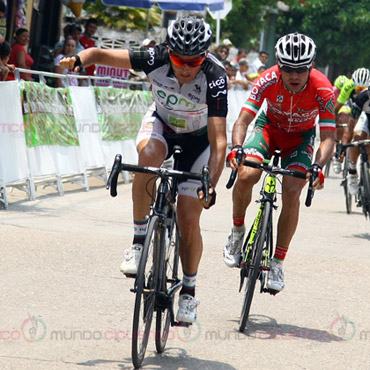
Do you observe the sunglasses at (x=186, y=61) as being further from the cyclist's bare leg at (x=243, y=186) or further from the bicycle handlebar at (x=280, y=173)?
the cyclist's bare leg at (x=243, y=186)

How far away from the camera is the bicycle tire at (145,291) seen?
516 centimetres

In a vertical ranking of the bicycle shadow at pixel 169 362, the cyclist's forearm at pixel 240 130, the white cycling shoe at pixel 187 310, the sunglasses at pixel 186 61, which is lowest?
the bicycle shadow at pixel 169 362

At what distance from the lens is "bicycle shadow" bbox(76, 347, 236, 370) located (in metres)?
5.45

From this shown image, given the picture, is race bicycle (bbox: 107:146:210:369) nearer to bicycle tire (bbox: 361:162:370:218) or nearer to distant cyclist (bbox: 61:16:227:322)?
distant cyclist (bbox: 61:16:227:322)

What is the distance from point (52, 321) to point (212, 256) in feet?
10.8

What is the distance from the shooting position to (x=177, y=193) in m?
6.11

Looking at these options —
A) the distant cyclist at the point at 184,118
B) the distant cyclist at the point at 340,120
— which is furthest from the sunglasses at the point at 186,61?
the distant cyclist at the point at 340,120

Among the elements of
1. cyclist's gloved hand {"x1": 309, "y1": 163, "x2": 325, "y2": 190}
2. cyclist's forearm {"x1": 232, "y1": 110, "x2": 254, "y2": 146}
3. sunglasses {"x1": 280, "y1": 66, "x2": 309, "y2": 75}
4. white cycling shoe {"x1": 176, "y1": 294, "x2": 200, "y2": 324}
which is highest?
sunglasses {"x1": 280, "y1": 66, "x2": 309, "y2": 75}

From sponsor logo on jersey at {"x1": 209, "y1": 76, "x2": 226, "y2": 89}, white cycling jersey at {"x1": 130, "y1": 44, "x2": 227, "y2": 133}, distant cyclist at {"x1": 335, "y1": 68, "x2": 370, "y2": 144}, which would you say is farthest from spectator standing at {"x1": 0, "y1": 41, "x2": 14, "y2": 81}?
sponsor logo on jersey at {"x1": 209, "y1": 76, "x2": 226, "y2": 89}

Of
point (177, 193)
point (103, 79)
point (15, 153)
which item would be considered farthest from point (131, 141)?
point (177, 193)

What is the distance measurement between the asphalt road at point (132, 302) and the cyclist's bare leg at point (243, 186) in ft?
2.48

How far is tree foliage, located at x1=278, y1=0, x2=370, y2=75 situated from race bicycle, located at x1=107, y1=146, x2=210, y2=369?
129 ft

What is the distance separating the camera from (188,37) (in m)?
5.84

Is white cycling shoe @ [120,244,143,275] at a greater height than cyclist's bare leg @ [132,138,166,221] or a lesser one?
lesser
